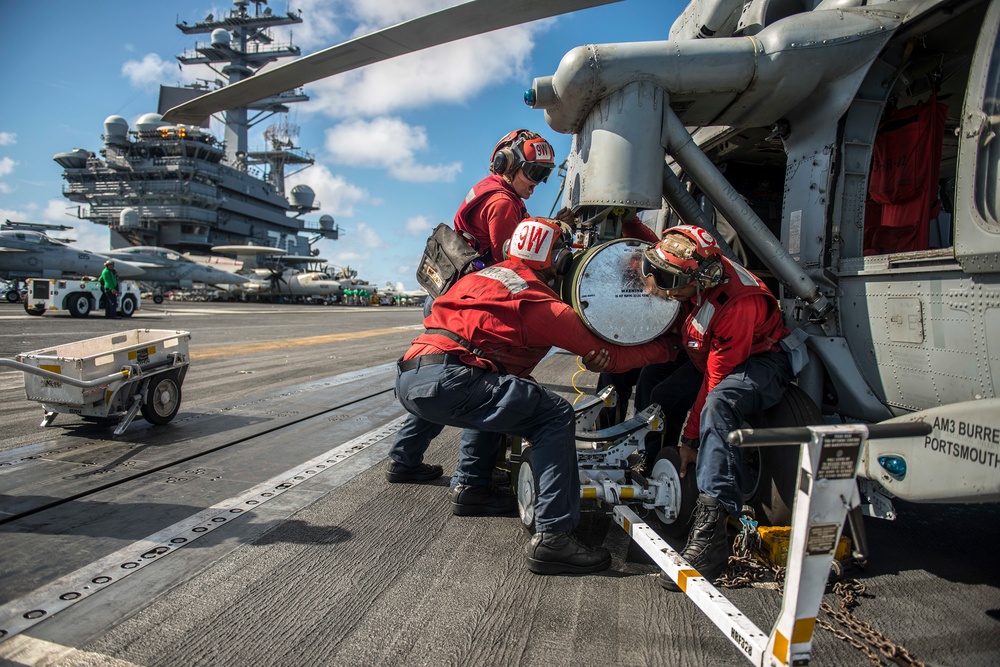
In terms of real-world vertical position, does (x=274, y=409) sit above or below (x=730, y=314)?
below

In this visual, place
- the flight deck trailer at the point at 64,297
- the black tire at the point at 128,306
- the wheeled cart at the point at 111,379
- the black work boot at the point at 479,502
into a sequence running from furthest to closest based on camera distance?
the black tire at the point at 128,306 < the flight deck trailer at the point at 64,297 < the wheeled cart at the point at 111,379 < the black work boot at the point at 479,502

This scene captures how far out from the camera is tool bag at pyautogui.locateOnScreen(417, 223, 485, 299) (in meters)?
4.18

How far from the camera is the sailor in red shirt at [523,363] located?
299 centimetres

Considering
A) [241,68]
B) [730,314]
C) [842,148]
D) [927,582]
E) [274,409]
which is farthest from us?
[241,68]

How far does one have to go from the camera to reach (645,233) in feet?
13.8

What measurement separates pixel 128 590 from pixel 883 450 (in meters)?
3.44

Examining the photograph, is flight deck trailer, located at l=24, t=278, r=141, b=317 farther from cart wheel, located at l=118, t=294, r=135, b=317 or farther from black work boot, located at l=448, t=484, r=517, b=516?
black work boot, located at l=448, t=484, r=517, b=516

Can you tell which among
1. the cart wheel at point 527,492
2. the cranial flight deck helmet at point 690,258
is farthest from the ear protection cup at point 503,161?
the cart wheel at point 527,492

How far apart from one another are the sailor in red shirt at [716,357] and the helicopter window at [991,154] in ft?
3.37

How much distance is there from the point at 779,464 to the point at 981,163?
1.70 meters

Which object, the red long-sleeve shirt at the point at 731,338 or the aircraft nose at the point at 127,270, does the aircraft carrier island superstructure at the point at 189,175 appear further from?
the red long-sleeve shirt at the point at 731,338

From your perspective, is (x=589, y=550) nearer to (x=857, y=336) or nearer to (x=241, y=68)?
(x=857, y=336)

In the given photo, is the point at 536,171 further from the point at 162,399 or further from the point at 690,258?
the point at 162,399

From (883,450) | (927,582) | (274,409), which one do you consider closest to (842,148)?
(883,450)
